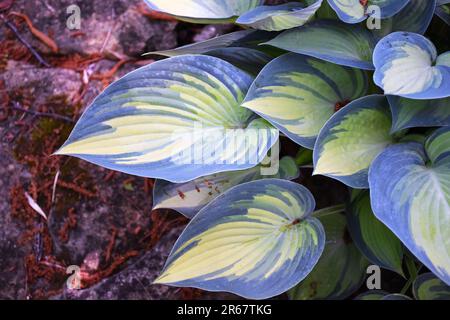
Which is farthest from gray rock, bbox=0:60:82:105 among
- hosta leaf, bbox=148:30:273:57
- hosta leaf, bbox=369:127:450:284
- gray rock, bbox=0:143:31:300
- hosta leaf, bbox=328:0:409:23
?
hosta leaf, bbox=369:127:450:284

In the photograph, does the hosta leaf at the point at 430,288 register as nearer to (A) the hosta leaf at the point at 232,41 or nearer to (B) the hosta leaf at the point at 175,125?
(B) the hosta leaf at the point at 175,125

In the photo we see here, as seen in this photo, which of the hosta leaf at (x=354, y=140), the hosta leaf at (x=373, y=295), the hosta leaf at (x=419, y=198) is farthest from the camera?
the hosta leaf at (x=373, y=295)

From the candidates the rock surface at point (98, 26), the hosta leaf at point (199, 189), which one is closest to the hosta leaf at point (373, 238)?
the hosta leaf at point (199, 189)

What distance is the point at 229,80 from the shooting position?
98 centimetres

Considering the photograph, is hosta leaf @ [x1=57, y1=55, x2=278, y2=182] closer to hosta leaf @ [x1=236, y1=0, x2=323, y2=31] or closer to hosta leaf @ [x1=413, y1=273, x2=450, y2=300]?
hosta leaf @ [x1=236, y1=0, x2=323, y2=31]

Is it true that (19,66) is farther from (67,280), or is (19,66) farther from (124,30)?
(67,280)

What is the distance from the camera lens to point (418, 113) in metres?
0.95

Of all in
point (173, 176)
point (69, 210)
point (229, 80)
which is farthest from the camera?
point (69, 210)

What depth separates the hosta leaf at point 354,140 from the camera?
2.95ft

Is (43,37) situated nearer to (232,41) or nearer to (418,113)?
(232,41)

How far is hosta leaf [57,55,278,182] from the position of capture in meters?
0.89

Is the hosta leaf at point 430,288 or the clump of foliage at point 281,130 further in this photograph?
the hosta leaf at point 430,288

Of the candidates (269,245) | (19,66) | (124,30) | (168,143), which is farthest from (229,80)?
(19,66)
